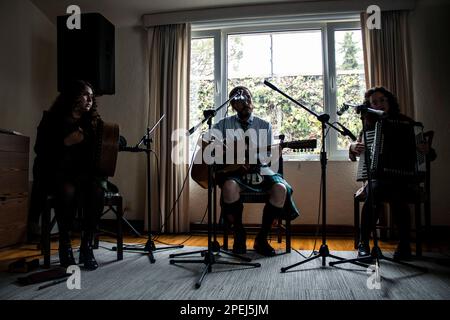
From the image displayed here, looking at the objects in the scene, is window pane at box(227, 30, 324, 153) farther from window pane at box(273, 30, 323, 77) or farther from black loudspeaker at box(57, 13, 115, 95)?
black loudspeaker at box(57, 13, 115, 95)

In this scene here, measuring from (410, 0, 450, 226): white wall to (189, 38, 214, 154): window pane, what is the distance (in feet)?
6.60

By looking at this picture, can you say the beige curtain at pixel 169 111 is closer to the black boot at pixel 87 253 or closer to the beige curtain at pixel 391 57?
the black boot at pixel 87 253

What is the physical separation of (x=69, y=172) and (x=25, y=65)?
188 cm

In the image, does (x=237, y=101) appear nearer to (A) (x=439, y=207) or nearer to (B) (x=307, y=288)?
(B) (x=307, y=288)

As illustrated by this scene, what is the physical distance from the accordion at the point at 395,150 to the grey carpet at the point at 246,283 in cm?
59

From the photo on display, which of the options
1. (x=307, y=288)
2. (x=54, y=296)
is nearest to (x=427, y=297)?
(x=307, y=288)

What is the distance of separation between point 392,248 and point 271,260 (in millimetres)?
1123

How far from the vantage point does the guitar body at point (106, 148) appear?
235cm

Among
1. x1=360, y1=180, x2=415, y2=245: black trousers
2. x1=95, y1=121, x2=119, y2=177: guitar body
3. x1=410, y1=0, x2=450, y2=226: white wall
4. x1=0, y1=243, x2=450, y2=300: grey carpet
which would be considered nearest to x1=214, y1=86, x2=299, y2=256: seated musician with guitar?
x1=0, y1=243, x2=450, y2=300: grey carpet

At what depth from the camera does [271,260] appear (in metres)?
2.44

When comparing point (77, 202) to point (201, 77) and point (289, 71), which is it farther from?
point (289, 71)

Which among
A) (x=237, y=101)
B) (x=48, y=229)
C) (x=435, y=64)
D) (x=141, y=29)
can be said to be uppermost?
(x=141, y=29)

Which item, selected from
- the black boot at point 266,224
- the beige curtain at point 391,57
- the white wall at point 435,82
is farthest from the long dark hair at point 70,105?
the white wall at point 435,82

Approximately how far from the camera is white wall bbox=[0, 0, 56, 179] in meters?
3.37
